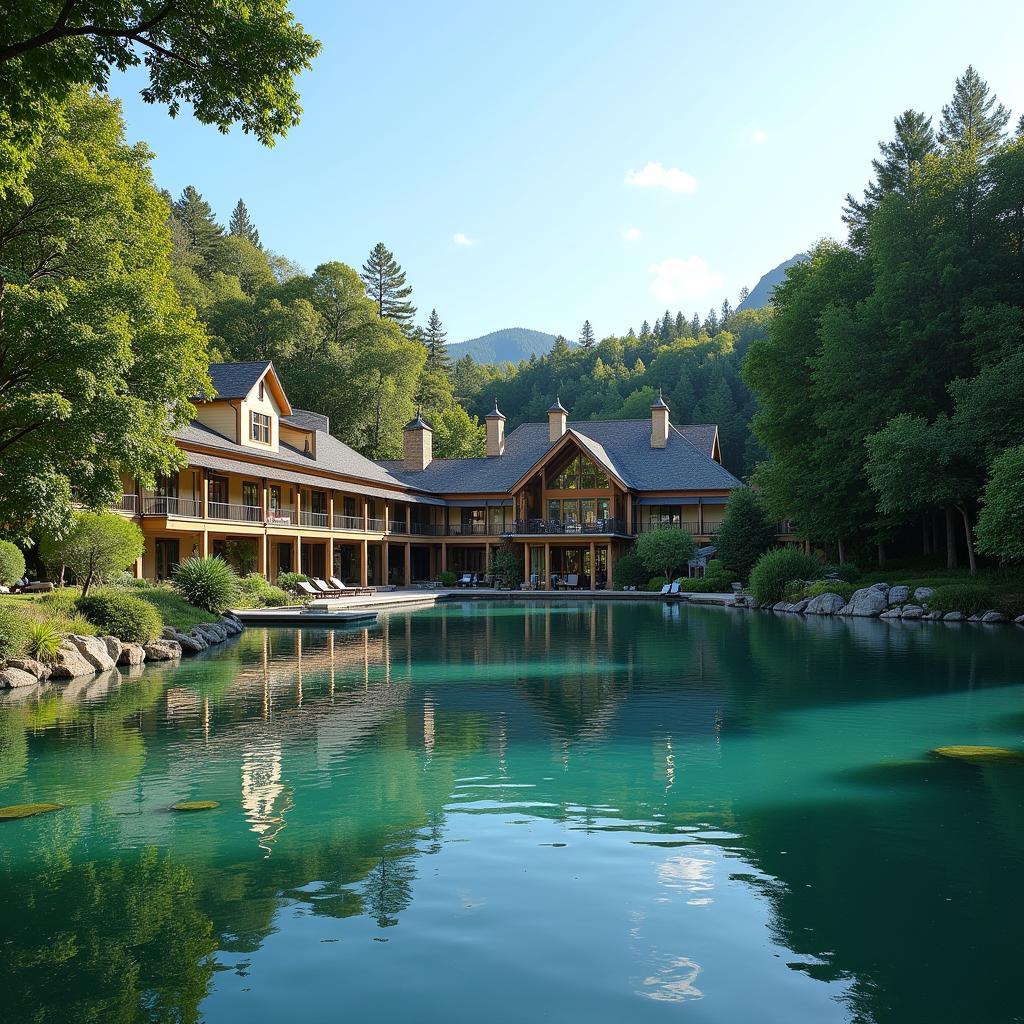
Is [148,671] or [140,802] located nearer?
[140,802]

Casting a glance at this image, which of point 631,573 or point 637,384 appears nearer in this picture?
point 631,573

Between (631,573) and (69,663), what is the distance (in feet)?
94.0

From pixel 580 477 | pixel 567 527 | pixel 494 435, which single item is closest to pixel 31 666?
pixel 567 527

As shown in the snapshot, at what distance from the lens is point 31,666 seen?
14711mm

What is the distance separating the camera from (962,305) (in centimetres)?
2998

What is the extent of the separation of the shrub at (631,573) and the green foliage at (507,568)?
5492 mm

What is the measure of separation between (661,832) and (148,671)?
11820 millimetres

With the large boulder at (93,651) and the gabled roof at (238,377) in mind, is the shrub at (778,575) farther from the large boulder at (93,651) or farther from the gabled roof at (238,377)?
the large boulder at (93,651)

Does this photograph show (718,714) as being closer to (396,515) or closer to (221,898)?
(221,898)

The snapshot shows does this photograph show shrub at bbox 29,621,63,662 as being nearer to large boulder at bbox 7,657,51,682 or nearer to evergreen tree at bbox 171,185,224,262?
large boulder at bbox 7,657,51,682

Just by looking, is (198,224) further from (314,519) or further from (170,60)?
(170,60)

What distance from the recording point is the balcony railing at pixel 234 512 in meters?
31.6

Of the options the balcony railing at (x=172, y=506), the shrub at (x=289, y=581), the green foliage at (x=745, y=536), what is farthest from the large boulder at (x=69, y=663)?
the green foliage at (x=745, y=536)

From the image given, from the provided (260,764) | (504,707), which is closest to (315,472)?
(504,707)
